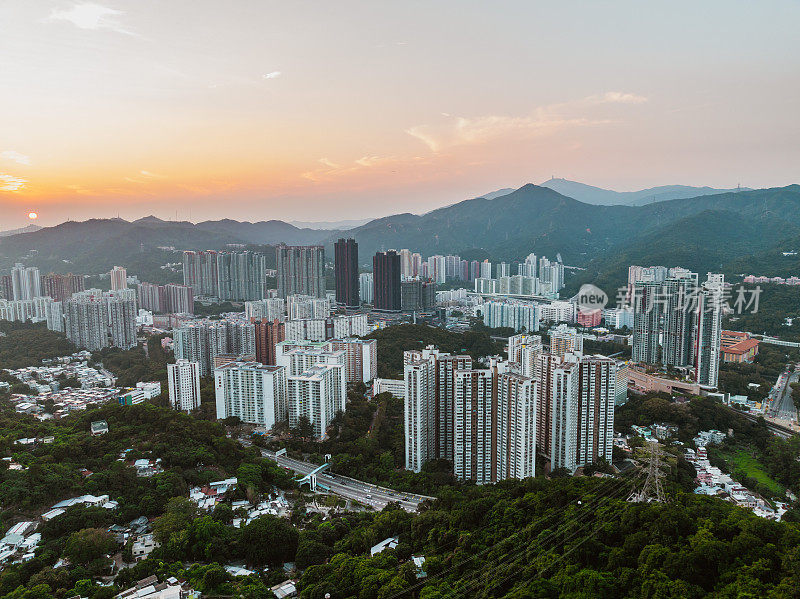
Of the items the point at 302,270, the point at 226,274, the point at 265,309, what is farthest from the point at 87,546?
the point at 226,274

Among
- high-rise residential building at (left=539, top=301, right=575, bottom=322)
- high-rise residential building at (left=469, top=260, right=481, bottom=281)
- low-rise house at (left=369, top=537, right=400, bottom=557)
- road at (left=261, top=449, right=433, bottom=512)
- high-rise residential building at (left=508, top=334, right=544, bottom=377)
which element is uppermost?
high-rise residential building at (left=469, top=260, right=481, bottom=281)

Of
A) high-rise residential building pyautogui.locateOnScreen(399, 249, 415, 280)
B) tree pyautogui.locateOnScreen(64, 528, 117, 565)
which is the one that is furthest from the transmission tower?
high-rise residential building pyautogui.locateOnScreen(399, 249, 415, 280)

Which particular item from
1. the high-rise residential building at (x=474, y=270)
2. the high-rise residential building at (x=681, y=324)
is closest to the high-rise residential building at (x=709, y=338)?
the high-rise residential building at (x=681, y=324)

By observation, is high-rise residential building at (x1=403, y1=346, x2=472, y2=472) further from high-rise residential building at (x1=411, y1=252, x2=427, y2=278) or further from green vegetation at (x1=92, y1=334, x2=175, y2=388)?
high-rise residential building at (x1=411, y1=252, x2=427, y2=278)

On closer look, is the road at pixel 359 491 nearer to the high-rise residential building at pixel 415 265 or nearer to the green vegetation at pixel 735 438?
the green vegetation at pixel 735 438

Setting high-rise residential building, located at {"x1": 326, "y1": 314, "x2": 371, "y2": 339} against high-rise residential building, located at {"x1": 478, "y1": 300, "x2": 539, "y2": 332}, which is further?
high-rise residential building, located at {"x1": 478, "y1": 300, "x2": 539, "y2": 332}

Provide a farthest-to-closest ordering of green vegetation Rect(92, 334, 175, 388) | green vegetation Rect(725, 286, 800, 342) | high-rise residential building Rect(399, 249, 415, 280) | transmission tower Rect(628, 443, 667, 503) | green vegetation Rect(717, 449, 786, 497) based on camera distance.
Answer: high-rise residential building Rect(399, 249, 415, 280), green vegetation Rect(725, 286, 800, 342), green vegetation Rect(92, 334, 175, 388), green vegetation Rect(717, 449, 786, 497), transmission tower Rect(628, 443, 667, 503)

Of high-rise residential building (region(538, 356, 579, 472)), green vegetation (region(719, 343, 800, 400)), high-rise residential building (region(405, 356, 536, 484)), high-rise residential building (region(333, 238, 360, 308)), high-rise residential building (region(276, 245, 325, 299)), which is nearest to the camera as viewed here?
high-rise residential building (region(405, 356, 536, 484))
